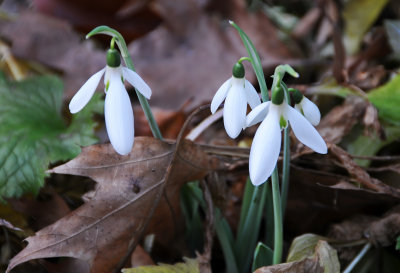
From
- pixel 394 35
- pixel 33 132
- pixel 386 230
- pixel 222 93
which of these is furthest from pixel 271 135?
pixel 394 35

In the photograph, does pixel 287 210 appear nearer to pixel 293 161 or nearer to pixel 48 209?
pixel 293 161

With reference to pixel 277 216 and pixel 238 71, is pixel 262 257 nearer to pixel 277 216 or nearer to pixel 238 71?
pixel 277 216

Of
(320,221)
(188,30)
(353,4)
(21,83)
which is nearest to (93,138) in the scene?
(21,83)

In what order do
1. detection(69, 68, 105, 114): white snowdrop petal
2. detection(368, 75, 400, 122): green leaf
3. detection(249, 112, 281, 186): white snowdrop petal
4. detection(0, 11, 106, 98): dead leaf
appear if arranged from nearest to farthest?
1. detection(249, 112, 281, 186): white snowdrop petal
2. detection(69, 68, 105, 114): white snowdrop petal
3. detection(368, 75, 400, 122): green leaf
4. detection(0, 11, 106, 98): dead leaf

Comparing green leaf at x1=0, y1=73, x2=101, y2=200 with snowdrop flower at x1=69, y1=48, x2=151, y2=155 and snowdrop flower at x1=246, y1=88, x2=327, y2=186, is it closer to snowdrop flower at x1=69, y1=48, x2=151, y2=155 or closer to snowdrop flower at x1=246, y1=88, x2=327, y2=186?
snowdrop flower at x1=69, y1=48, x2=151, y2=155

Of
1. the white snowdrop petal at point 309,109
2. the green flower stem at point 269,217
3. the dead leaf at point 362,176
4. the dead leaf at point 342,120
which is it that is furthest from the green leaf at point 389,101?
the white snowdrop petal at point 309,109

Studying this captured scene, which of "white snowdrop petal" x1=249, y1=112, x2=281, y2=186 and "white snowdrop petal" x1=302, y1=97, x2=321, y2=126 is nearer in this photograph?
"white snowdrop petal" x1=249, y1=112, x2=281, y2=186

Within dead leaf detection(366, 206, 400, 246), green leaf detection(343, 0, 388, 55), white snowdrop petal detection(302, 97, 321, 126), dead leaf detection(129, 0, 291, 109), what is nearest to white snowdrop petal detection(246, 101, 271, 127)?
white snowdrop petal detection(302, 97, 321, 126)
